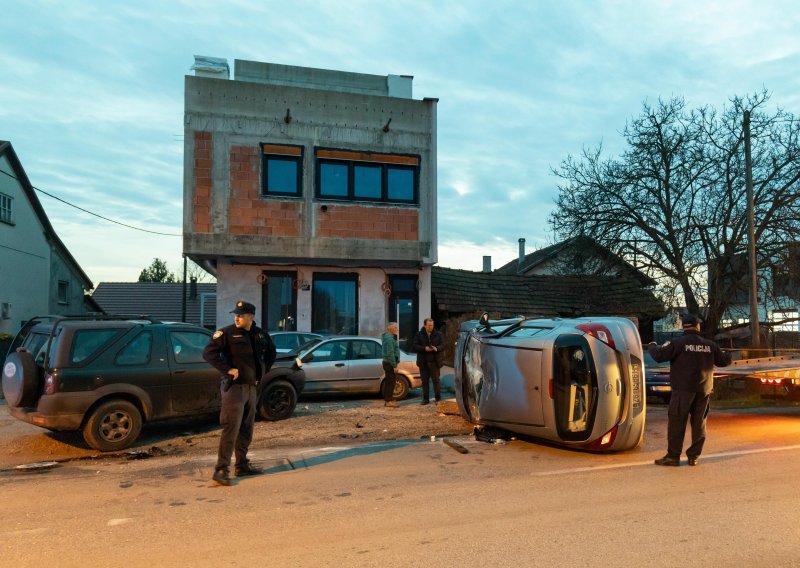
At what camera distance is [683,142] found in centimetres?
1961

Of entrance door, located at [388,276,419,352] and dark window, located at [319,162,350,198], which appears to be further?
entrance door, located at [388,276,419,352]

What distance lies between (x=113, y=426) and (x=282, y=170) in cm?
1065

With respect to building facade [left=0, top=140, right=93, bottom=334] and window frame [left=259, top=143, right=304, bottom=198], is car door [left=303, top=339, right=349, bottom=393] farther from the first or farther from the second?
building facade [left=0, top=140, right=93, bottom=334]

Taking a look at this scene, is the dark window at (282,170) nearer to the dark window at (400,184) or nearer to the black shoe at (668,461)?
the dark window at (400,184)

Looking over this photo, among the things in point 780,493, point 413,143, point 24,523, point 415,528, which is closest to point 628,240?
point 413,143

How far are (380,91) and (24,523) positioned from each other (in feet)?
54.5

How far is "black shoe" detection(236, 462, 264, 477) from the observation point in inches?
263

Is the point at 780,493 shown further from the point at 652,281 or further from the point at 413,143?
the point at 652,281

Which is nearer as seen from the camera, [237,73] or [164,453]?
[164,453]

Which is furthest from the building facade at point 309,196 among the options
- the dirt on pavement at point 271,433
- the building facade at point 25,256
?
the building facade at point 25,256

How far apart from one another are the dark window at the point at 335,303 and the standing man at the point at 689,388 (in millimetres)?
11872

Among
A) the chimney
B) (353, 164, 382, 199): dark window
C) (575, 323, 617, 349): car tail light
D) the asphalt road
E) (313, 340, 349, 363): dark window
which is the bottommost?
the asphalt road

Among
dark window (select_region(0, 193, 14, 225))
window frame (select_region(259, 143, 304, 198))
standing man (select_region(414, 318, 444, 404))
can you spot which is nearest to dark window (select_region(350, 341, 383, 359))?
standing man (select_region(414, 318, 444, 404))

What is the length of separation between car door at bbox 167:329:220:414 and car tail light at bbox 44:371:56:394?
1460 mm
